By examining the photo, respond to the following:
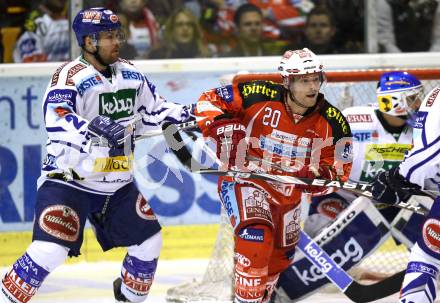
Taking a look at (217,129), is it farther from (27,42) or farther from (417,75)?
(27,42)

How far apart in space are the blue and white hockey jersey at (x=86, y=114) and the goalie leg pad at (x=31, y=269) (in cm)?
34

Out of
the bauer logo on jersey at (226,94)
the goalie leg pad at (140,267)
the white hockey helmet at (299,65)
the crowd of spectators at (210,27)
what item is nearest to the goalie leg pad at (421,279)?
the white hockey helmet at (299,65)

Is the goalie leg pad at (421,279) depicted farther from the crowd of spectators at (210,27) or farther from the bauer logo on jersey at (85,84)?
the crowd of spectators at (210,27)

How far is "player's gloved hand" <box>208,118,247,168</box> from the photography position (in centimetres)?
471

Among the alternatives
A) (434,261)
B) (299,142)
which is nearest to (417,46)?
(299,142)

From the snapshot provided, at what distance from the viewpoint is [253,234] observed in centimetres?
450

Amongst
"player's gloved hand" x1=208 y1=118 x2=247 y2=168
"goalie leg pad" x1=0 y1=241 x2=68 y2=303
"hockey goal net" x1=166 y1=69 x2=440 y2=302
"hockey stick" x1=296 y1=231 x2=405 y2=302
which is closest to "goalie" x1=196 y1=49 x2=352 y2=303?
"player's gloved hand" x1=208 y1=118 x2=247 y2=168

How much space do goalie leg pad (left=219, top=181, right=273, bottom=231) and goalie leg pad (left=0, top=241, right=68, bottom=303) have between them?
744 mm

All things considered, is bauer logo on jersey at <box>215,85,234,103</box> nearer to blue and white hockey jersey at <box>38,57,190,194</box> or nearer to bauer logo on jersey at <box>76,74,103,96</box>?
blue and white hockey jersey at <box>38,57,190,194</box>

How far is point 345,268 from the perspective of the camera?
5.63 metres

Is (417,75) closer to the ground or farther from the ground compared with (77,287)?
farther from the ground

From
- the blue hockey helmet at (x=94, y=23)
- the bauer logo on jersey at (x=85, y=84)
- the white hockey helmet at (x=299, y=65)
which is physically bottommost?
the bauer logo on jersey at (x=85, y=84)

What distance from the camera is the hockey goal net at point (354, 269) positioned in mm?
5762

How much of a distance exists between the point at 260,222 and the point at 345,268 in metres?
1.24
